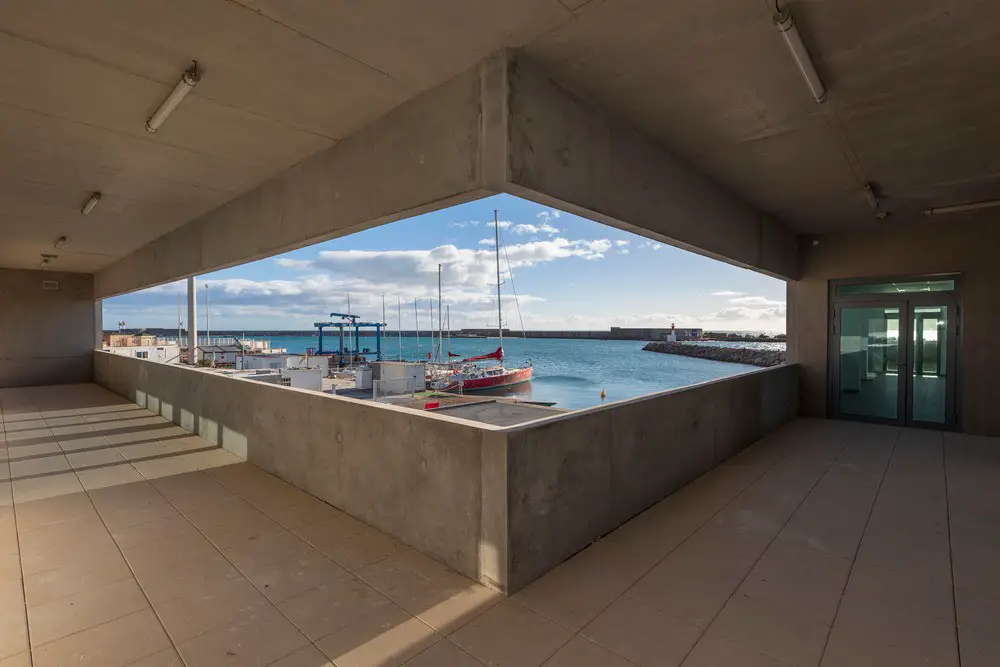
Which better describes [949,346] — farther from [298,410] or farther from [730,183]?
[298,410]

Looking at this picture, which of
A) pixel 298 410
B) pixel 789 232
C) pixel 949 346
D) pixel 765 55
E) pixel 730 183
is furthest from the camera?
pixel 789 232

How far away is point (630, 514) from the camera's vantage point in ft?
11.0

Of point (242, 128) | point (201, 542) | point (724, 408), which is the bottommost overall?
point (201, 542)

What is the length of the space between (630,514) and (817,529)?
Answer: 1.24 metres

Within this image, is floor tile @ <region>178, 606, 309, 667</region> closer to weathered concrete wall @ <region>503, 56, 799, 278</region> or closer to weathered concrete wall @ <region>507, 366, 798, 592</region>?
weathered concrete wall @ <region>507, 366, 798, 592</region>

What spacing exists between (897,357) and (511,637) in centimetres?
719

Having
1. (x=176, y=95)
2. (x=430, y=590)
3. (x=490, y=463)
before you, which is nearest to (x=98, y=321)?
(x=176, y=95)

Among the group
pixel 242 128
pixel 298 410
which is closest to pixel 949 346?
pixel 298 410

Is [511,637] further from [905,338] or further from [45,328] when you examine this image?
[45,328]

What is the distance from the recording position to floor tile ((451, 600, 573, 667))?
193cm

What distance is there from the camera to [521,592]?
2.43 meters

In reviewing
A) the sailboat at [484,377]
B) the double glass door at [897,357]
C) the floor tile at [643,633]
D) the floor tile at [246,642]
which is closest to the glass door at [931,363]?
the double glass door at [897,357]

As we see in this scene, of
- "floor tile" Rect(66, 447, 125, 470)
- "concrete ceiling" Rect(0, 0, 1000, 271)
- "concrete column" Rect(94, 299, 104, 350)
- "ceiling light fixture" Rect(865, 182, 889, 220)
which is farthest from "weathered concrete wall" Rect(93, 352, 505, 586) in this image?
"concrete column" Rect(94, 299, 104, 350)

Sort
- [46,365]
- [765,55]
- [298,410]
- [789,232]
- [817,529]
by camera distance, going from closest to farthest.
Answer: [765,55], [817,529], [298,410], [789,232], [46,365]
